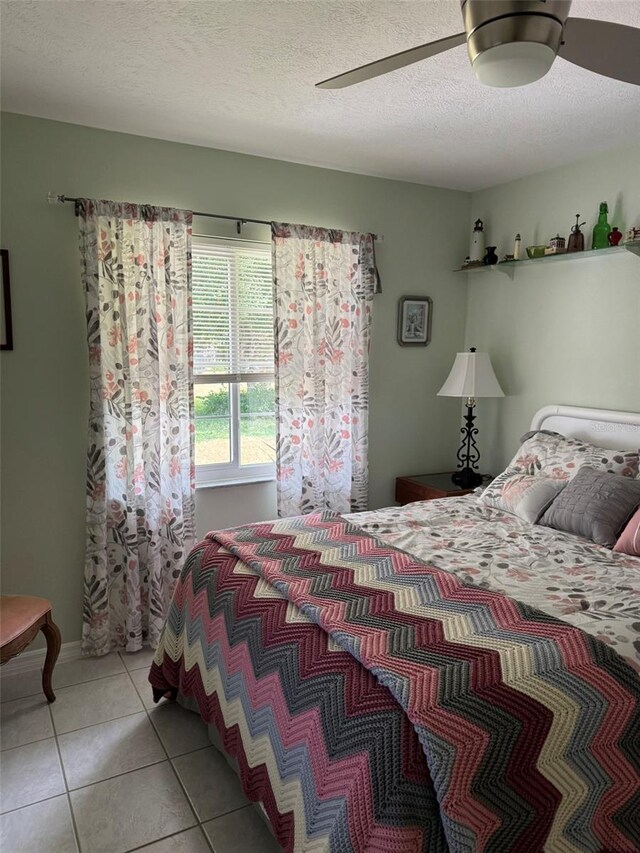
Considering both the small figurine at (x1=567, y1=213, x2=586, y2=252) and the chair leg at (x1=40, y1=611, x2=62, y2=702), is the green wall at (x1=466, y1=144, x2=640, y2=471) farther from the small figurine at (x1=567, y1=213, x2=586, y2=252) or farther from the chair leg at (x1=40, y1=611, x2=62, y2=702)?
the chair leg at (x1=40, y1=611, x2=62, y2=702)

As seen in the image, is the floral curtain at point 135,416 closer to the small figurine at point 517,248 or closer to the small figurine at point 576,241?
the small figurine at point 517,248

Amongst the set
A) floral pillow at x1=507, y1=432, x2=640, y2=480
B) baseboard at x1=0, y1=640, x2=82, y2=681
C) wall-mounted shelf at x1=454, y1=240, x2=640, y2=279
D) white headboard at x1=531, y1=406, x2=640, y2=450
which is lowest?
baseboard at x1=0, y1=640, x2=82, y2=681

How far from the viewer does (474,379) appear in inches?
142

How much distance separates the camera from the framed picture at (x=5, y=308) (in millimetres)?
2709

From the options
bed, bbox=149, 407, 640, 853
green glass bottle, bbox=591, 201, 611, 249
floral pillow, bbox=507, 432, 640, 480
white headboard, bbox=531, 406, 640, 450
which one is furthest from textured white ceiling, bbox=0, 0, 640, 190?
bed, bbox=149, 407, 640, 853

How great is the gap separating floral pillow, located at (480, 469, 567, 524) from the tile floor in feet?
5.78

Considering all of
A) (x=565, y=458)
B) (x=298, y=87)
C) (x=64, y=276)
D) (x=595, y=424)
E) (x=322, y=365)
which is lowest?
(x=565, y=458)

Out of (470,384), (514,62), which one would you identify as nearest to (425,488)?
(470,384)

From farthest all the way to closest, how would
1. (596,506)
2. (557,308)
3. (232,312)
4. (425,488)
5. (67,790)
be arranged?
(425,488) < (557,308) < (232,312) < (596,506) < (67,790)

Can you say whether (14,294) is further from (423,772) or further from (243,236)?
(423,772)

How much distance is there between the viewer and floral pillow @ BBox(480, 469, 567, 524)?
111 inches

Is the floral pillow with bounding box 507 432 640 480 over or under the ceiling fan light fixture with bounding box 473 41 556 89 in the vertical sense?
under

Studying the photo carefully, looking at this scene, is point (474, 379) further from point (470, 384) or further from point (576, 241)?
point (576, 241)

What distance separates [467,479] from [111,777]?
2.59 m
